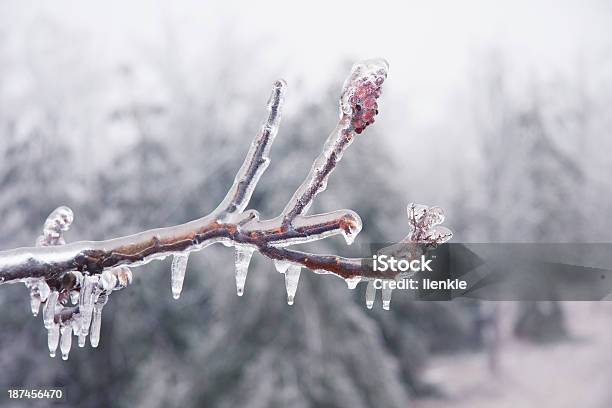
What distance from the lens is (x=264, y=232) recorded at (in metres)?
0.49

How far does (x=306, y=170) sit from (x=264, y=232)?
2.05m

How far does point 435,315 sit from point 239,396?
2.71 ft

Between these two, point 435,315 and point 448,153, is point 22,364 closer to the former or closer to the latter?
point 435,315

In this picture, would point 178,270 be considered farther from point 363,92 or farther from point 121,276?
point 363,92

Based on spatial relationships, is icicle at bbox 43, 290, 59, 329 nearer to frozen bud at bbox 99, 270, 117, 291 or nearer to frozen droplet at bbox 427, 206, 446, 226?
frozen bud at bbox 99, 270, 117, 291

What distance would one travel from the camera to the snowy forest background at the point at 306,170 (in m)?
2.40

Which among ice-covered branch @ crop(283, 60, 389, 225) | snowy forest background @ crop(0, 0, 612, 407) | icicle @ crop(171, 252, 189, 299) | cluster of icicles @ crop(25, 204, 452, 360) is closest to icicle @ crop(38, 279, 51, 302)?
cluster of icicles @ crop(25, 204, 452, 360)

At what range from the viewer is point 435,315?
245 centimetres

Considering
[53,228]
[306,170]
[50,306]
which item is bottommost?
[50,306]

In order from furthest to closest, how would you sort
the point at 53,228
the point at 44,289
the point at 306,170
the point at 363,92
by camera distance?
the point at 306,170 → the point at 53,228 → the point at 44,289 → the point at 363,92

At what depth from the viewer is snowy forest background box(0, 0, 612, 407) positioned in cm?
240

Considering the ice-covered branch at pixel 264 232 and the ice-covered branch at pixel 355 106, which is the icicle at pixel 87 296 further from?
the ice-covered branch at pixel 355 106

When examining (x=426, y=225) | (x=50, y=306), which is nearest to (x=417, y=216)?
(x=426, y=225)

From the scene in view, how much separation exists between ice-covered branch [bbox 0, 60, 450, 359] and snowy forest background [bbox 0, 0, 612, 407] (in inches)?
75.3
